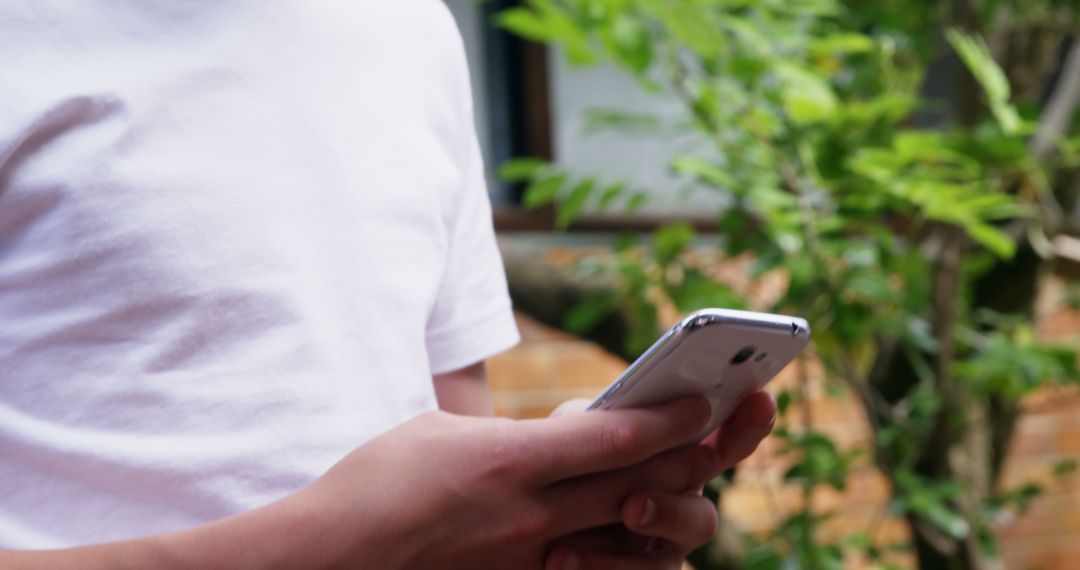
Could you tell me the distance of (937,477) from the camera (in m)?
1.64

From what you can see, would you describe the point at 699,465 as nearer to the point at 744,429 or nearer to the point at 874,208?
the point at 744,429

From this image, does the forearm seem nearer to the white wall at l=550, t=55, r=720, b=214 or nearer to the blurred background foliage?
the blurred background foliage

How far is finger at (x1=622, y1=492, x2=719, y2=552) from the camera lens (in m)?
0.58

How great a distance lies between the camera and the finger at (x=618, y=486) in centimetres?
56

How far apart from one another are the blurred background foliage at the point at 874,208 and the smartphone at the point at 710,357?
603 mm

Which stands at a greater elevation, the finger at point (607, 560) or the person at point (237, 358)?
the person at point (237, 358)

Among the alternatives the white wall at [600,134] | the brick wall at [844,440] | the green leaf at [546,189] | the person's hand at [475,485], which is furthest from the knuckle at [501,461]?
the white wall at [600,134]

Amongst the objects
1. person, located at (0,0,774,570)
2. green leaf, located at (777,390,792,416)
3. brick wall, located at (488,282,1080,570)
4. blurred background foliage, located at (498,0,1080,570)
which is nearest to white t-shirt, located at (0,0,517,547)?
person, located at (0,0,774,570)

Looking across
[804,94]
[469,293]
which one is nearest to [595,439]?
[469,293]

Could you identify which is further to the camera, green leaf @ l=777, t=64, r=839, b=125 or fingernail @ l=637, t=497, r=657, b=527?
green leaf @ l=777, t=64, r=839, b=125

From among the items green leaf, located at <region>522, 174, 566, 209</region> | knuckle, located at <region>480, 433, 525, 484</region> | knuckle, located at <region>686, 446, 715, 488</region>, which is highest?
knuckle, located at <region>480, 433, 525, 484</region>

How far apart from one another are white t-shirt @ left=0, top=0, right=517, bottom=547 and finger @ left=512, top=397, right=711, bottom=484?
0.22 feet

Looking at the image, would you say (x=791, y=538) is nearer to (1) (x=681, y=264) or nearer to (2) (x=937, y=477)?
(2) (x=937, y=477)

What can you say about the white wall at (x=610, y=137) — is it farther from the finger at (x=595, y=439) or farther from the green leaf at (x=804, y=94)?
the finger at (x=595, y=439)
